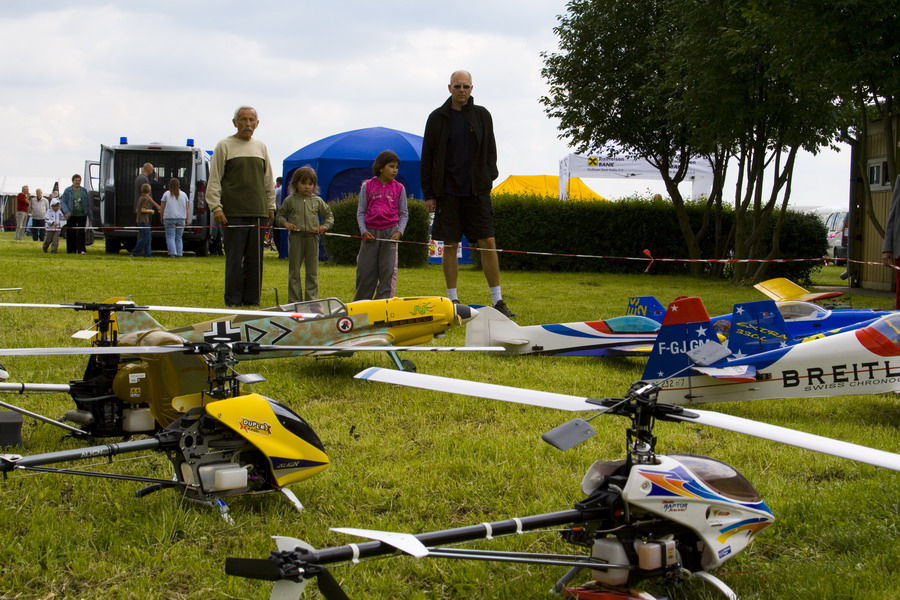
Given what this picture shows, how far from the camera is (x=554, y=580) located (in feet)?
10.00

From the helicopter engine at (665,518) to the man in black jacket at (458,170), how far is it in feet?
18.8

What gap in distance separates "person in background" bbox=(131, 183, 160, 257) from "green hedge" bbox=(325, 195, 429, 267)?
4.05 metres

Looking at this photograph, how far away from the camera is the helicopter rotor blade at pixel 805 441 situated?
228cm

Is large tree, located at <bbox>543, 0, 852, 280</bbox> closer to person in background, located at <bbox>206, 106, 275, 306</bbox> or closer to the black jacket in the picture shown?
the black jacket

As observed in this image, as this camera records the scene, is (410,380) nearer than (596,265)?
Yes

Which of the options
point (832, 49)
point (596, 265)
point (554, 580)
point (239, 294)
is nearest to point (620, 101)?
point (596, 265)

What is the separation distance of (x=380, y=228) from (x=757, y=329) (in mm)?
4091

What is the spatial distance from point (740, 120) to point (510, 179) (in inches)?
586

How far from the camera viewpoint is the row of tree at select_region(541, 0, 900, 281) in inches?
429

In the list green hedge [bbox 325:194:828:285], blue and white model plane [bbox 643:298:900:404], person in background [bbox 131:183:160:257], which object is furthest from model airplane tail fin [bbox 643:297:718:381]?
person in background [bbox 131:183:160:257]

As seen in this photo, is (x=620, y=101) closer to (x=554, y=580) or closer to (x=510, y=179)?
(x=510, y=179)

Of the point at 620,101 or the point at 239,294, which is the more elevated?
the point at 620,101

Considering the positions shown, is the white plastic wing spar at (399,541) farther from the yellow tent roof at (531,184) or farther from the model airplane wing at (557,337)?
the yellow tent roof at (531,184)

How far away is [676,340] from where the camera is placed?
538cm
